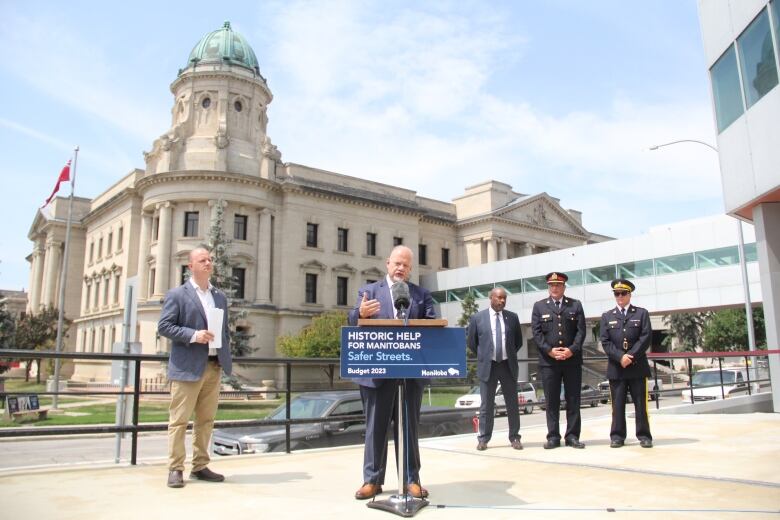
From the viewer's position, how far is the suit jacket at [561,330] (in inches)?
330

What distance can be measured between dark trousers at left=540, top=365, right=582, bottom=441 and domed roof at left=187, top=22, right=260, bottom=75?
5296 cm

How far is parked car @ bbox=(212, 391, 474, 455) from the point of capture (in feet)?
29.3

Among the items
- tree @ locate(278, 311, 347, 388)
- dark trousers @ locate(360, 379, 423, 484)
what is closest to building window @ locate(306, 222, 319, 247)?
tree @ locate(278, 311, 347, 388)

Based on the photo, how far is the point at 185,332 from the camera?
19.1ft

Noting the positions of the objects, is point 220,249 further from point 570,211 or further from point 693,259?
point 570,211

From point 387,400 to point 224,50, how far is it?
56371mm

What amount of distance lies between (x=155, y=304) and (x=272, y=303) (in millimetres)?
9217

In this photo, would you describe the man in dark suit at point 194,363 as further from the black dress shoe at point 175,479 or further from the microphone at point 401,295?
the microphone at point 401,295

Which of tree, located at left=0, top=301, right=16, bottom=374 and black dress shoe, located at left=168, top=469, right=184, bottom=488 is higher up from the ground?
tree, located at left=0, top=301, right=16, bottom=374

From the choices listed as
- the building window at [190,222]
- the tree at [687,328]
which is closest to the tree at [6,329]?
the building window at [190,222]

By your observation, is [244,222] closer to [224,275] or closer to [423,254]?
[224,275]

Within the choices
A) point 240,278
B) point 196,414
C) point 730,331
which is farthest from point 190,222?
point 730,331

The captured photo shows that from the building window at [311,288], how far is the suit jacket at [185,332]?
161 feet

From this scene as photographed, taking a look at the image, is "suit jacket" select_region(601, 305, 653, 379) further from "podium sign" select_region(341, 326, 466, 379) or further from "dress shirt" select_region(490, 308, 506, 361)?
"podium sign" select_region(341, 326, 466, 379)
